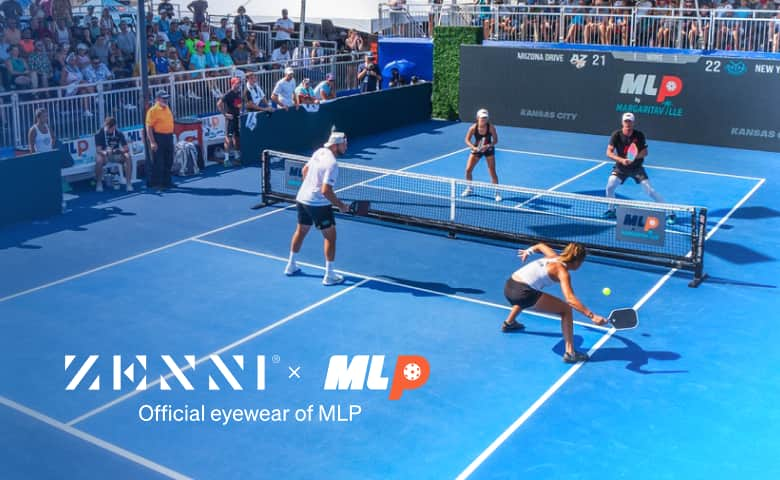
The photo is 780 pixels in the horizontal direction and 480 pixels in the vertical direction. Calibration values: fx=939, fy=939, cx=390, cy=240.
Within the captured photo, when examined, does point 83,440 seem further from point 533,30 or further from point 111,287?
point 533,30

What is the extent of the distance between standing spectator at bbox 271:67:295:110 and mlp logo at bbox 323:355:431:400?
1331cm

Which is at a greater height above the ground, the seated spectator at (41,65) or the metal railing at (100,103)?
the seated spectator at (41,65)

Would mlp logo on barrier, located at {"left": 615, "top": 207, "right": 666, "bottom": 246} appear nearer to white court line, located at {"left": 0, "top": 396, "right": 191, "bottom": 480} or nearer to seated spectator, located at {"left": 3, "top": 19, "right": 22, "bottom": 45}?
white court line, located at {"left": 0, "top": 396, "right": 191, "bottom": 480}

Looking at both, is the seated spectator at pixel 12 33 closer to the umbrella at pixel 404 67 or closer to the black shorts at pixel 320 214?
the umbrella at pixel 404 67

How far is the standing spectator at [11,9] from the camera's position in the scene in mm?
24703

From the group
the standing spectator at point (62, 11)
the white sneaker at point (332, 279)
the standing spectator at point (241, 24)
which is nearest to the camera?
the white sneaker at point (332, 279)

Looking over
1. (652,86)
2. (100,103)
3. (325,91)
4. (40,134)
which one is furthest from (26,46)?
(652,86)

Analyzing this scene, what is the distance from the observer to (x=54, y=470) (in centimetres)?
886

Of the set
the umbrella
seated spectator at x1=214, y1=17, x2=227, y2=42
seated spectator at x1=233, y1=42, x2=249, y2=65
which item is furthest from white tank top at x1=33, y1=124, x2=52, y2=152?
the umbrella

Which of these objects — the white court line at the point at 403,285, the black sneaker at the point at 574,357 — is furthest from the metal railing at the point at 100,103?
the black sneaker at the point at 574,357

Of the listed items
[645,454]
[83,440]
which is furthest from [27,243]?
[645,454]

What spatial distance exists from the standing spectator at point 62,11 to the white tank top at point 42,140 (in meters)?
8.50

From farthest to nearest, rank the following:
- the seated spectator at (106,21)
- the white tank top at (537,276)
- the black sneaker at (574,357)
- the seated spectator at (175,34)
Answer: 1. the seated spectator at (175,34)
2. the seated spectator at (106,21)
3. the black sneaker at (574,357)
4. the white tank top at (537,276)

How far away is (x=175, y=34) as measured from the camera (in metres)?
28.2
